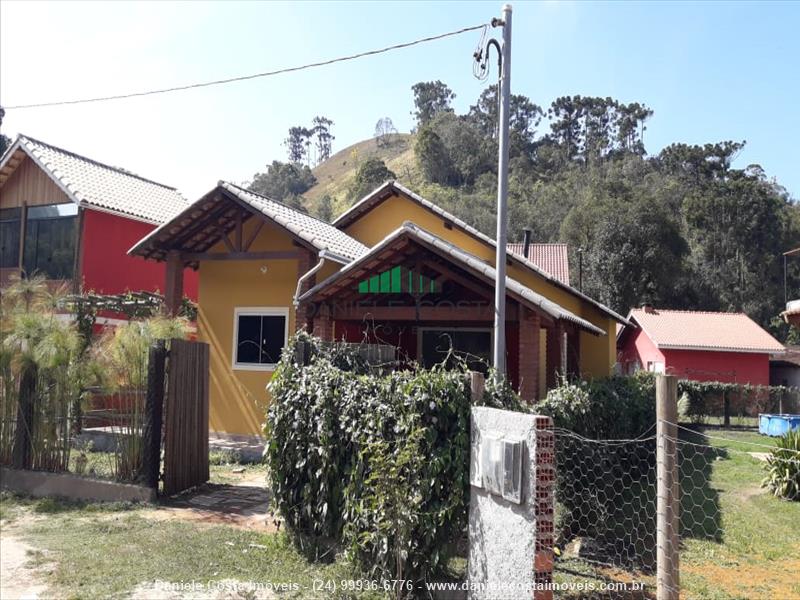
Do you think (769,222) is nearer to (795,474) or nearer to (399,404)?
(795,474)

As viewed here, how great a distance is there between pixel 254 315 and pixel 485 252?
6.00 metres

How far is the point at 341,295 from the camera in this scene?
1103cm

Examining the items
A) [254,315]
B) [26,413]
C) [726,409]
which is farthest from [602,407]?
[726,409]

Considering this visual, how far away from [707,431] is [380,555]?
66.1 feet

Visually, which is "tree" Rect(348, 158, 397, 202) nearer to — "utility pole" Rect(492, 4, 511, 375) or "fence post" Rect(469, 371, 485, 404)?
"utility pole" Rect(492, 4, 511, 375)

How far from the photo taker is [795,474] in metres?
10.3

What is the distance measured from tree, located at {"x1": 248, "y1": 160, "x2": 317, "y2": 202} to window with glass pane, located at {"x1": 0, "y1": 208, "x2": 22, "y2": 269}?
257 ft

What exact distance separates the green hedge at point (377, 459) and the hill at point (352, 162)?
82393 mm

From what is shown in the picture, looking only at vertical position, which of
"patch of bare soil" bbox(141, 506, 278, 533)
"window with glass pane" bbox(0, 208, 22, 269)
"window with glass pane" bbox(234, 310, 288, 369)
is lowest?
"patch of bare soil" bbox(141, 506, 278, 533)

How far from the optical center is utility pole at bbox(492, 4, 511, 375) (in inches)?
305

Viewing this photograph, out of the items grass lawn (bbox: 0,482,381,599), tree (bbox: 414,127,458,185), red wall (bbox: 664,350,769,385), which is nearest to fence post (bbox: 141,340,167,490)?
grass lawn (bbox: 0,482,381,599)

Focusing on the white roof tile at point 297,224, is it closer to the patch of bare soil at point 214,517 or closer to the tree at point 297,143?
the patch of bare soil at point 214,517

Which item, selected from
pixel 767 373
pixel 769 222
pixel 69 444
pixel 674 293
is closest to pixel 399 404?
pixel 69 444

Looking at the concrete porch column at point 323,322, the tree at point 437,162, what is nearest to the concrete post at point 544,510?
the concrete porch column at point 323,322
